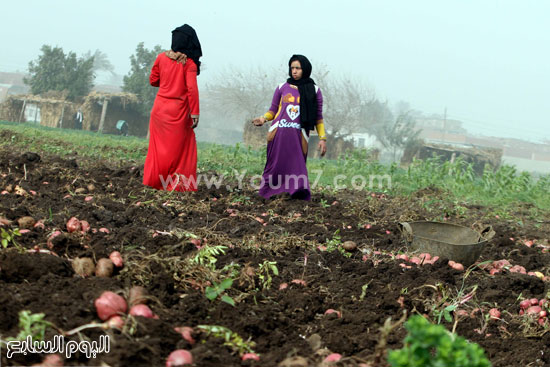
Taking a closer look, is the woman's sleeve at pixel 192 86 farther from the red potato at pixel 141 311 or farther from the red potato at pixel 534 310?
the red potato at pixel 141 311

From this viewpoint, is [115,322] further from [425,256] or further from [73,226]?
[425,256]

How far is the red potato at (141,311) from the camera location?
6.67 ft

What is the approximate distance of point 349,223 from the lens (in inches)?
202

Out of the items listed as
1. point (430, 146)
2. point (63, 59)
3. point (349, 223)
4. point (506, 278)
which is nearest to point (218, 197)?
point (349, 223)

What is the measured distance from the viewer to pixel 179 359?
1797mm

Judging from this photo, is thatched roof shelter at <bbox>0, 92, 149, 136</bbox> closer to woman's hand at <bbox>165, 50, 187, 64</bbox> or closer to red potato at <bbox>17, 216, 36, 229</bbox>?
woman's hand at <bbox>165, 50, 187, 64</bbox>

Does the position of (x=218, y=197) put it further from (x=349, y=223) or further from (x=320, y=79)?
(x=320, y=79)

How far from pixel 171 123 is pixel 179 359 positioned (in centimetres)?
432

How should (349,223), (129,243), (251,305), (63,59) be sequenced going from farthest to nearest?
(63,59), (349,223), (129,243), (251,305)

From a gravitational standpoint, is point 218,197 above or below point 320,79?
below

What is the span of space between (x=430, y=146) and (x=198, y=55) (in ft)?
75.9

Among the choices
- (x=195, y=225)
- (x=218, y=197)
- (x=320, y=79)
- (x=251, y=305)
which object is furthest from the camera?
(x=320, y=79)

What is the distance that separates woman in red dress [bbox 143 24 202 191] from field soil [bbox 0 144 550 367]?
53 cm

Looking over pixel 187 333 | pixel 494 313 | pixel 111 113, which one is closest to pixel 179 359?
pixel 187 333
